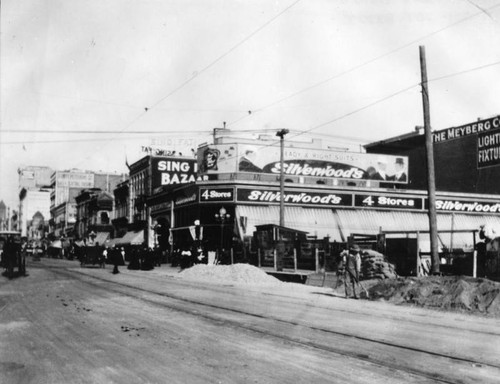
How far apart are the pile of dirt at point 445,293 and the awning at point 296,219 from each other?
2378 cm

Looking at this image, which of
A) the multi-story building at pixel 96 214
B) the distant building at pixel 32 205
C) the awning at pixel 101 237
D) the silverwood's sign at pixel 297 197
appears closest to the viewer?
the silverwood's sign at pixel 297 197

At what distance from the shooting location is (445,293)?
16312 mm

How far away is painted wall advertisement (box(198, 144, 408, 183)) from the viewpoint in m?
46.7

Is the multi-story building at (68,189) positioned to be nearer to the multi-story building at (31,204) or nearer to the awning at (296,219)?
the multi-story building at (31,204)

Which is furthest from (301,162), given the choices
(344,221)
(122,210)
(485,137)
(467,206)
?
(122,210)

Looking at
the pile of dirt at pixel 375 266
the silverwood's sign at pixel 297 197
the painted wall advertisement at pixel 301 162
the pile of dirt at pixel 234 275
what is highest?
the painted wall advertisement at pixel 301 162

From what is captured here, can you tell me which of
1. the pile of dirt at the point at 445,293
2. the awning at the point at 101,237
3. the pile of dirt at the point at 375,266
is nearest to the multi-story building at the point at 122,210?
the awning at the point at 101,237

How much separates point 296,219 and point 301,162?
6.42 m

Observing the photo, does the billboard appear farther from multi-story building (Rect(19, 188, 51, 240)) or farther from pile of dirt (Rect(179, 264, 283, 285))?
multi-story building (Rect(19, 188, 51, 240))

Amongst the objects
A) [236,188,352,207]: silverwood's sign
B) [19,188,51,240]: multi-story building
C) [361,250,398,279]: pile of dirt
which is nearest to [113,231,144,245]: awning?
[236,188,352,207]: silverwood's sign

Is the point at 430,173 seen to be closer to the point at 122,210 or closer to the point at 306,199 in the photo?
the point at 306,199

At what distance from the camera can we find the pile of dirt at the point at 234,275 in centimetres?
2594

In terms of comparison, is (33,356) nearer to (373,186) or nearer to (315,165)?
(315,165)

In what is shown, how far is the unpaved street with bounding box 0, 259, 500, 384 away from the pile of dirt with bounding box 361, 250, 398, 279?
6430 mm
